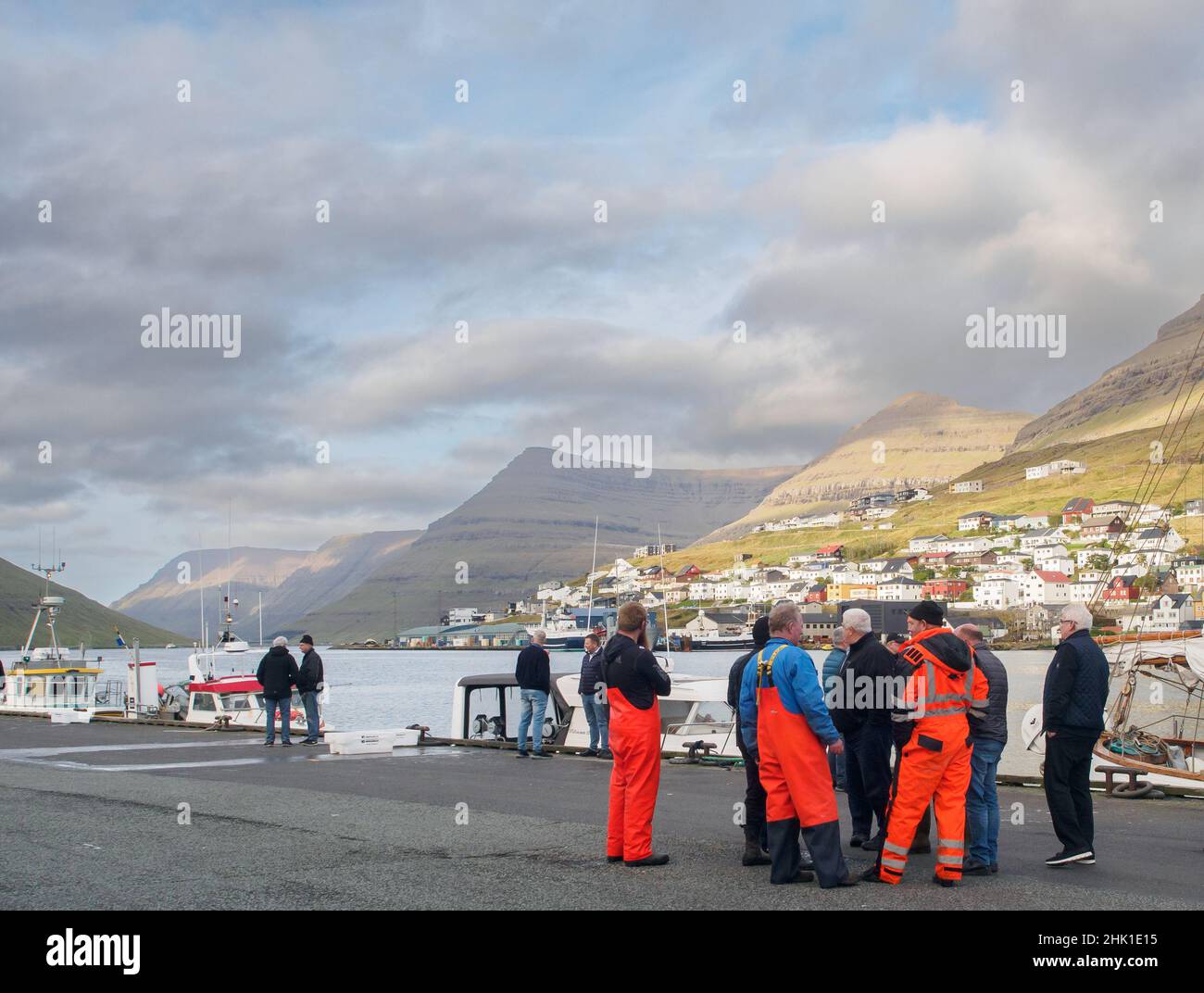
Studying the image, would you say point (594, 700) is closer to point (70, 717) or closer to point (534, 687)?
point (534, 687)

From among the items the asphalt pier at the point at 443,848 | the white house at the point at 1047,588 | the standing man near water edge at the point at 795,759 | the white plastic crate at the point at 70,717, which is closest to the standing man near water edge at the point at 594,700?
the asphalt pier at the point at 443,848

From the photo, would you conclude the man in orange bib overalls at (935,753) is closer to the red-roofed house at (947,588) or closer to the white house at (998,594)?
the white house at (998,594)

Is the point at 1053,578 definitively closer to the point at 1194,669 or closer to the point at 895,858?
the point at 1194,669

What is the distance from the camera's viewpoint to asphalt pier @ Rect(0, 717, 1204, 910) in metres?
8.69

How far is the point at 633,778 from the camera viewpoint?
10031mm

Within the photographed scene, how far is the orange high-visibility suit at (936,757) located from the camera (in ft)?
30.1

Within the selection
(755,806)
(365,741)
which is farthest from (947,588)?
(755,806)

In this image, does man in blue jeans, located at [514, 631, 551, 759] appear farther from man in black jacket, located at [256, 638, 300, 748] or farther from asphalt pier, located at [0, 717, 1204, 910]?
man in black jacket, located at [256, 638, 300, 748]

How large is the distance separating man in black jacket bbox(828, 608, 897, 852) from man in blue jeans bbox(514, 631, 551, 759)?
10.5 metres

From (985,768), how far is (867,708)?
3.69ft

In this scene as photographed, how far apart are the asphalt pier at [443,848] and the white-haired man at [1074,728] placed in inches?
12.6

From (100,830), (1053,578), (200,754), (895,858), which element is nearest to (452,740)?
(200,754)
